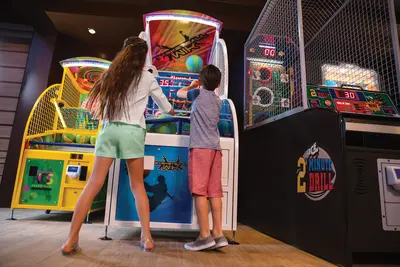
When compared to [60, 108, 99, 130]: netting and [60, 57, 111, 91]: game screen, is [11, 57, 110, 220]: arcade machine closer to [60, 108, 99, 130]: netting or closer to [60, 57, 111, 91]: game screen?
[60, 108, 99, 130]: netting

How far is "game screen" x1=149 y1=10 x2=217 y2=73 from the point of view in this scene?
2.49m

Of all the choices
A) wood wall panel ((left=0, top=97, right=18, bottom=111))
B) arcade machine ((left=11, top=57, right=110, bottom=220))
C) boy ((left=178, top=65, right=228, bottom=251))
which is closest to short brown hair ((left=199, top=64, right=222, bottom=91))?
boy ((left=178, top=65, right=228, bottom=251))

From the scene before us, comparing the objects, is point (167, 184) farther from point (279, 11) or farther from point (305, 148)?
point (279, 11)

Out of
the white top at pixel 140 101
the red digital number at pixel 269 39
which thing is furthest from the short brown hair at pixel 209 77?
the red digital number at pixel 269 39

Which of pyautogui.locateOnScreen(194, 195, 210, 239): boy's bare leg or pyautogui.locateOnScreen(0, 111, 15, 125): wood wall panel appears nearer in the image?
pyautogui.locateOnScreen(194, 195, 210, 239): boy's bare leg

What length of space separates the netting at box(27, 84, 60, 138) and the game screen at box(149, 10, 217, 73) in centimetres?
123

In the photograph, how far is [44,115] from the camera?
263cm

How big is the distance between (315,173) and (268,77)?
1.22 metres

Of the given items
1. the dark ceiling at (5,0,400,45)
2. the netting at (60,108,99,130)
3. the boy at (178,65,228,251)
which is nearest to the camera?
the boy at (178,65,228,251)

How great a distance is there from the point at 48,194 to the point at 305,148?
7.53 feet

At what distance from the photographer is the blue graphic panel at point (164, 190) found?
5.84 feet

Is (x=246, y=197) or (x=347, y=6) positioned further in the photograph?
(x=246, y=197)

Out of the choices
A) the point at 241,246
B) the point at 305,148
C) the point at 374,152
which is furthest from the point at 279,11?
the point at 241,246

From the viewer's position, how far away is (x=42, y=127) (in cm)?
260
